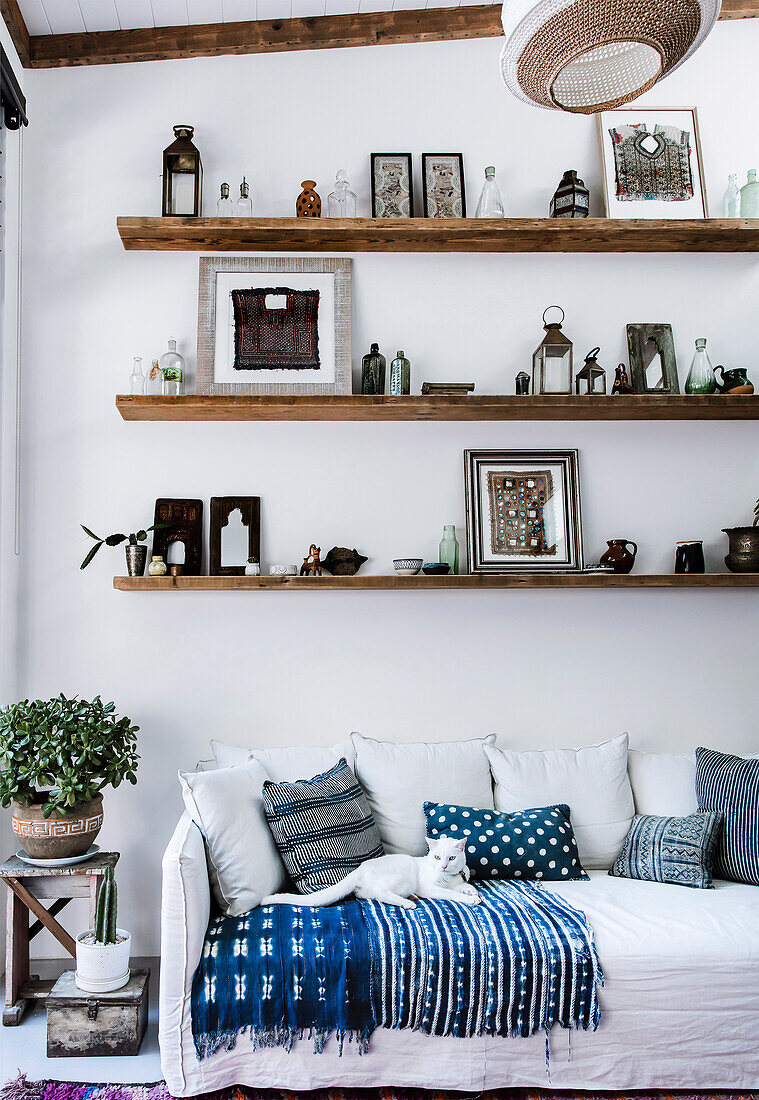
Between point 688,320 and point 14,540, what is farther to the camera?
point 688,320

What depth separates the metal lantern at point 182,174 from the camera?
317 cm

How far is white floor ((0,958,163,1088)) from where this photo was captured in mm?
2307

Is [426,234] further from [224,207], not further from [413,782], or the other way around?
[413,782]

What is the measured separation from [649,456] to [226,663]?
185 cm

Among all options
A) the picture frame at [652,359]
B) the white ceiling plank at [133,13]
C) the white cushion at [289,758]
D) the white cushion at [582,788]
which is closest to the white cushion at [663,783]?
the white cushion at [582,788]

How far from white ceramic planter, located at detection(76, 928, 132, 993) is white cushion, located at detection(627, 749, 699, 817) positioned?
5.95 ft

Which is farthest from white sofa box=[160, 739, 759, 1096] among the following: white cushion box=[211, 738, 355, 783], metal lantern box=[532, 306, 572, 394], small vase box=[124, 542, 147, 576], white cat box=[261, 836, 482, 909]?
metal lantern box=[532, 306, 572, 394]

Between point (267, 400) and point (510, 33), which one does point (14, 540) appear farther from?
point (510, 33)

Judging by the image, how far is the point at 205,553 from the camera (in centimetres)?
318

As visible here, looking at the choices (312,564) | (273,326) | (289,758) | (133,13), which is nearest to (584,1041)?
(289,758)

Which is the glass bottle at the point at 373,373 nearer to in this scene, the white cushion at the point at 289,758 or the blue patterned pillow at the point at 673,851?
the white cushion at the point at 289,758

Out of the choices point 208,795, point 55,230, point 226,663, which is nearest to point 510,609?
point 226,663

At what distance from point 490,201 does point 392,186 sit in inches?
15.5

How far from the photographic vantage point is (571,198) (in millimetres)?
3189
